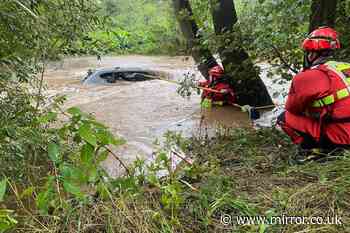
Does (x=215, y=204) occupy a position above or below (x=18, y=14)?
below

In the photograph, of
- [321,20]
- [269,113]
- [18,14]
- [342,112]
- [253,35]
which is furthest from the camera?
[269,113]

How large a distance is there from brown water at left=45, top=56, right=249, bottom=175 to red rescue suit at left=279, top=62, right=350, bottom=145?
1.56 m

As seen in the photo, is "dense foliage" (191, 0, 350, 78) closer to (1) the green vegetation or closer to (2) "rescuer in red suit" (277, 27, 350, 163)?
(2) "rescuer in red suit" (277, 27, 350, 163)

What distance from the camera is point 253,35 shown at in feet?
20.5

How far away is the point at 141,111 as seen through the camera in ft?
31.3

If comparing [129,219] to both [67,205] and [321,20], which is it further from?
[321,20]

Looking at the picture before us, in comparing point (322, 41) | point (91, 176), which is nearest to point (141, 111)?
point (322, 41)

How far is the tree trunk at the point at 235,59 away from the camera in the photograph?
681cm

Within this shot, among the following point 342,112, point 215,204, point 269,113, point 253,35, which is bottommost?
point 269,113

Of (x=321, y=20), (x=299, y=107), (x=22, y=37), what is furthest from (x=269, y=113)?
(x=22, y=37)

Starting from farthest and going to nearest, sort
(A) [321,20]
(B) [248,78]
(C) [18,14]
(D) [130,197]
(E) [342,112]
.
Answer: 1. (B) [248,78]
2. (A) [321,20]
3. (E) [342,112]
4. (C) [18,14]
5. (D) [130,197]

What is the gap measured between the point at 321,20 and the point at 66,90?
30.4 ft

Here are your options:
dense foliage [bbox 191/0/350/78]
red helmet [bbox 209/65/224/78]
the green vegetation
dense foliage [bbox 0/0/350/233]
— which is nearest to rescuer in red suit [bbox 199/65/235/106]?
red helmet [bbox 209/65/224/78]

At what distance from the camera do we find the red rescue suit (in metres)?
3.74
